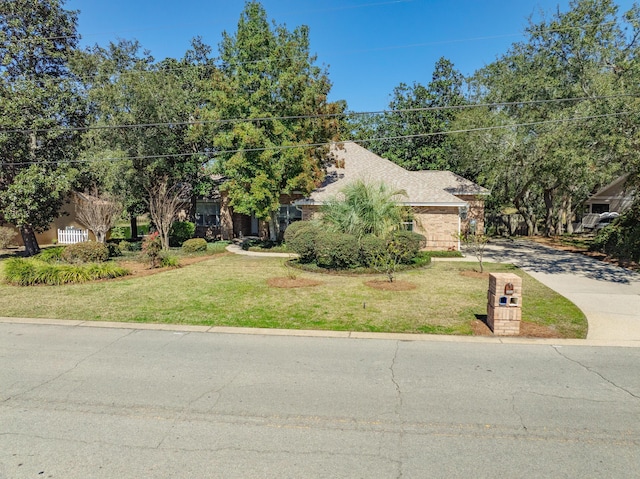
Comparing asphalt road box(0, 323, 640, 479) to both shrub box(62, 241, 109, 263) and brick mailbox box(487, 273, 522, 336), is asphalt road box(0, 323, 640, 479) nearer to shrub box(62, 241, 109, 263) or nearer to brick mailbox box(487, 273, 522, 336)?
brick mailbox box(487, 273, 522, 336)

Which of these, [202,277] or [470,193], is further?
[470,193]

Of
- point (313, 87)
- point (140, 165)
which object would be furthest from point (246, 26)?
point (140, 165)

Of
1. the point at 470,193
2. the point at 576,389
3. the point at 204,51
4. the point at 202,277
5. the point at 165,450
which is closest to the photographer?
the point at 165,450

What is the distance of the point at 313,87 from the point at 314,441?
60.5ft

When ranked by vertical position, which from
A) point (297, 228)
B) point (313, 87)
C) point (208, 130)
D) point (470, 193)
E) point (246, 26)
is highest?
point (246, 26)

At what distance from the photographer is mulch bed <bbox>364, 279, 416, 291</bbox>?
1187cm

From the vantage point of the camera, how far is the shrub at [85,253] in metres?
16.6

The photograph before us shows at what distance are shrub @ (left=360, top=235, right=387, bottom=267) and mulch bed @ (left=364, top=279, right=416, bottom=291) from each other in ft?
5.67

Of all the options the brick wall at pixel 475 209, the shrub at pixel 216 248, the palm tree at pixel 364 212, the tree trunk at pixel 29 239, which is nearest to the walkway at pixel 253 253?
the shrub at pixel 216 248

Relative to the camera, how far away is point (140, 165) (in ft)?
71.8

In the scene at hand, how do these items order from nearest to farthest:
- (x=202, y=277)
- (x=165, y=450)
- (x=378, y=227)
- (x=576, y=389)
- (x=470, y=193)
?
1. (x=165, y=450)
2. (x=576, y=389)
3. (x=202, y=277)
4. (x=378, y=227)
5. (x=470, y=193)

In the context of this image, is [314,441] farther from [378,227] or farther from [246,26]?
[246,26]

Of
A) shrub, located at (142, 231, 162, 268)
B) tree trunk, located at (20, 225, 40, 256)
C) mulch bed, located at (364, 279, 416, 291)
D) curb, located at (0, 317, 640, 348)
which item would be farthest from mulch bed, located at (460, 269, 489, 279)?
tree trunk, located at (20, 225, 40, 256)

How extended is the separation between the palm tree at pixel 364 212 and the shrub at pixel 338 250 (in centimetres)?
107
